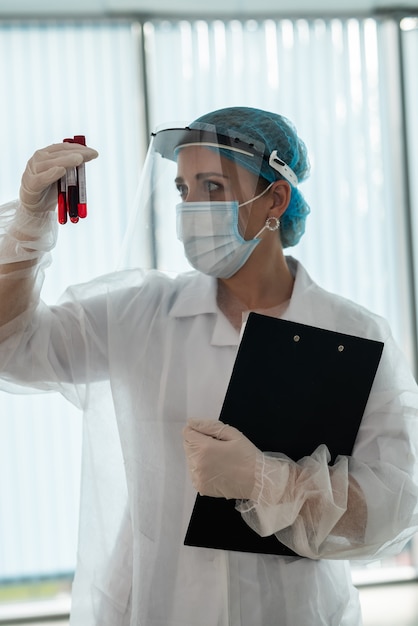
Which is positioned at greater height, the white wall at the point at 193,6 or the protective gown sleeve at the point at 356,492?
the white wall at the point at 193,6

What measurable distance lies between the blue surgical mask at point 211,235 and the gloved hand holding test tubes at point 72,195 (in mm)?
183

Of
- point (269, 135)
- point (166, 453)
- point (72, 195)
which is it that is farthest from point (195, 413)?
point (269, 135)

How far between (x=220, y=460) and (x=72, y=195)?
1.67 ft

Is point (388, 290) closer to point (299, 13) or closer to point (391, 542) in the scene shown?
point (299, 13)

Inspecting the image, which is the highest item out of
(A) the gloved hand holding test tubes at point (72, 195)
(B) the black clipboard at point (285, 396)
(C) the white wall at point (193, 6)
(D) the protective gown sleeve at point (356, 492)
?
(C) the white wall at point (193, 6)

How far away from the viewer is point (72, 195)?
4.12 ft

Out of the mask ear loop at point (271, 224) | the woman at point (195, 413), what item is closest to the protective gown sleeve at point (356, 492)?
the woman at point (195, 413)

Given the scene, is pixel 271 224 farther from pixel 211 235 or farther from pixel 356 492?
pixel 356 492

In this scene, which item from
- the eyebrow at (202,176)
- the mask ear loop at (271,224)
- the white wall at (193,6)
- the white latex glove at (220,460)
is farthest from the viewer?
the white wall at (193,6)

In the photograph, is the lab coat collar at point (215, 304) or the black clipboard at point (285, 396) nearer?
the black clipboard at point (285, 396)

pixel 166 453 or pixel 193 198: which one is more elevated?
pixel 193 198

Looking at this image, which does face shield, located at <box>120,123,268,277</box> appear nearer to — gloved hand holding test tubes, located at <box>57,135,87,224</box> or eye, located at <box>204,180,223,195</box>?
eye, located at <box>204,180,223,195</box>

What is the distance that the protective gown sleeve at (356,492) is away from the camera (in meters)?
1.21

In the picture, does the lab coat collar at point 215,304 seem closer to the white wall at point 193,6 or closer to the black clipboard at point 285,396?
the black clipboard at point 285,396
